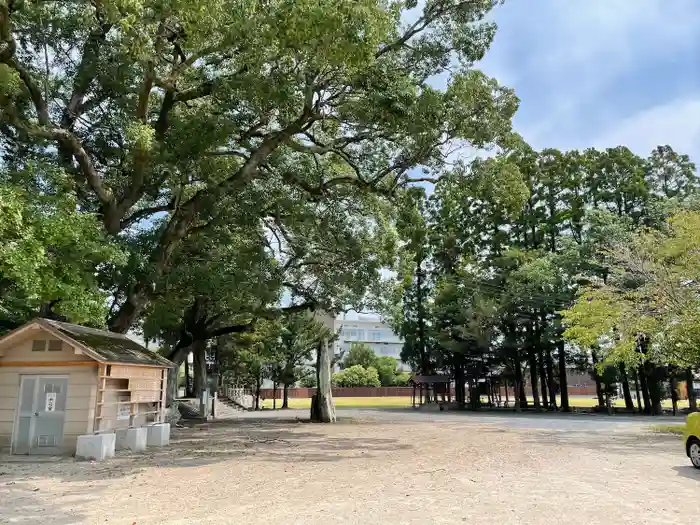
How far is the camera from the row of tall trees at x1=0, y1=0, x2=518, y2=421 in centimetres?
990

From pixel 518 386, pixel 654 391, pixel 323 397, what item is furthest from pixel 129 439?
pixel 654 391

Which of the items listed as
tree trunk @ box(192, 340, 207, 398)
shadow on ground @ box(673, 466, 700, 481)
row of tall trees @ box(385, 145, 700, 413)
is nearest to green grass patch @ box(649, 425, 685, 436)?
row of tall trees @ box(385, 145, 700, 413)

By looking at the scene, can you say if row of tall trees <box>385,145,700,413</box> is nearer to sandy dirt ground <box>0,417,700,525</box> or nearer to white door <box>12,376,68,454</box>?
sandy dirt ground <box>0,417,700,525</box>

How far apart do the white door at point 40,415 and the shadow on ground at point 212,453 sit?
494mm

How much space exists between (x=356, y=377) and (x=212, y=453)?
41.6 metres

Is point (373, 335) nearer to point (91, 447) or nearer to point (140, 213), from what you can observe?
point (140, 213)

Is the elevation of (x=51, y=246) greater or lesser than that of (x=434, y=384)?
greater

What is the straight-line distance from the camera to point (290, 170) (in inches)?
646

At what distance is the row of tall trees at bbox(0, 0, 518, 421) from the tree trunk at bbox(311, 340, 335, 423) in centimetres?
602

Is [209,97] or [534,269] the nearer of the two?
[209,97]

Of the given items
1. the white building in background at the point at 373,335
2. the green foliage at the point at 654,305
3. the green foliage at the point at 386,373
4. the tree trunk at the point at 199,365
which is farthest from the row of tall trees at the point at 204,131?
the white building in background at the point at 373,335

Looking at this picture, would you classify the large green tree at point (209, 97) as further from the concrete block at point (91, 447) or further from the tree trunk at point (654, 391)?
the tree trunk at point (654, 391)

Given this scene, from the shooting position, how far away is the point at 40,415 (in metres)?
11.1

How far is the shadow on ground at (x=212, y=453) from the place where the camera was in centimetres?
919
